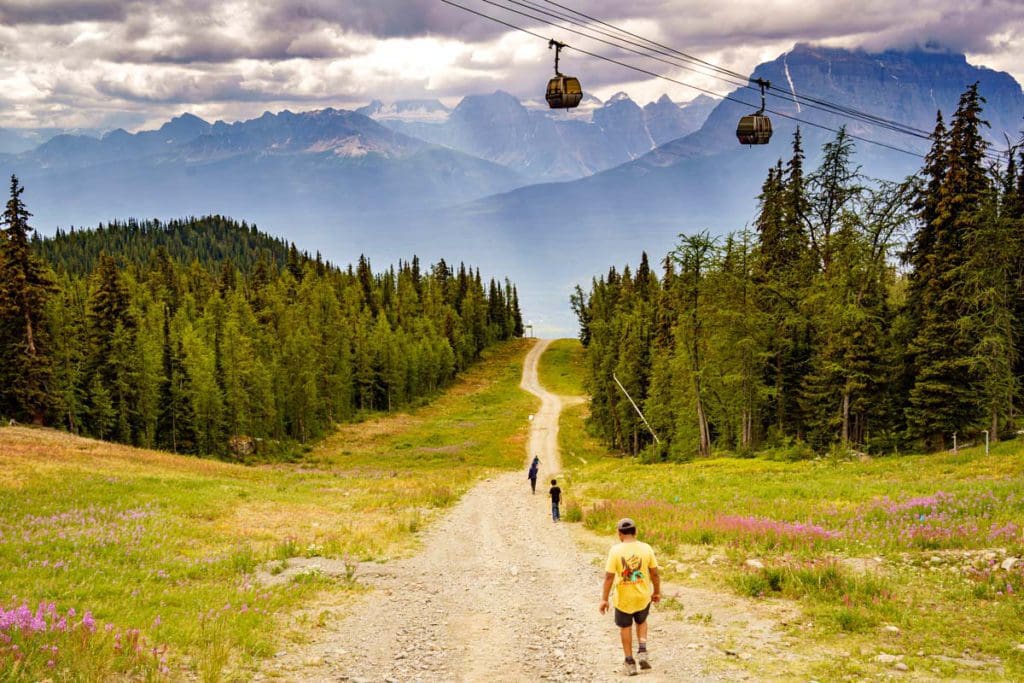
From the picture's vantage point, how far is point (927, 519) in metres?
18.1

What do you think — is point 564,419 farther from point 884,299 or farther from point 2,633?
point 2,633

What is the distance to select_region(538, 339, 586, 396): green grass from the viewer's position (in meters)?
124

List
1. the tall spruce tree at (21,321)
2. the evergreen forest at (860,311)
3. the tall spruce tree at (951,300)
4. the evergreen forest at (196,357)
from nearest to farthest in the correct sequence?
the evergreen forest at (860,311) → the tall spruce tree at (951,300) → the tall spruce tree at (21,321) → the evergreen forest at (196,357)

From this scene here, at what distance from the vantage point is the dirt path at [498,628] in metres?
11.0

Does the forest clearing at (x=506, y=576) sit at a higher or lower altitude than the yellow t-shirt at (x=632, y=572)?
lower

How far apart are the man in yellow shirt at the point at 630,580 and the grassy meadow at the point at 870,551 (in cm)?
190

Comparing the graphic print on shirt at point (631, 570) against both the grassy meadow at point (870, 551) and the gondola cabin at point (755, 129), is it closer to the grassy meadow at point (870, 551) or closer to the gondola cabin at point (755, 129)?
the grassy meadow at point (870, 551)

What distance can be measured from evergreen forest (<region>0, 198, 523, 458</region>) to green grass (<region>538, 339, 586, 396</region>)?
19.8m

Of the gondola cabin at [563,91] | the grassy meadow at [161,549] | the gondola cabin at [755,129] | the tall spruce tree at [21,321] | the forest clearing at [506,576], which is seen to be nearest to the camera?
the grassy meadow at [161,549]

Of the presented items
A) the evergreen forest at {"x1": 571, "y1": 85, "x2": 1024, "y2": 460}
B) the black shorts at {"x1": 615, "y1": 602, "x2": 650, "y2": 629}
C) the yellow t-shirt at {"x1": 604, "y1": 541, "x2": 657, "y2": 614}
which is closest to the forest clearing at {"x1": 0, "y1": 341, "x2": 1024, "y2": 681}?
the black shorts at {"x1": 615, "y1": 602, "x2": 650, "y2": 629}

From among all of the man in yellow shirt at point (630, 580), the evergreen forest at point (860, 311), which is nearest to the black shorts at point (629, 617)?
the man in yellow shirt at point (630, 580)

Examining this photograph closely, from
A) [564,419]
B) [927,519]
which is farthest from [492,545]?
[564,419]

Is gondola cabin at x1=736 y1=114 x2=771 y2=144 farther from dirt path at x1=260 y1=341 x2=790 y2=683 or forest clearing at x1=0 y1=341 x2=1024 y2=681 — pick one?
dirt path at x1=260 y1=341 x2=790 y2=683

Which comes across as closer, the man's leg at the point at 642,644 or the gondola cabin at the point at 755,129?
the man's leg at the point at 642,644
